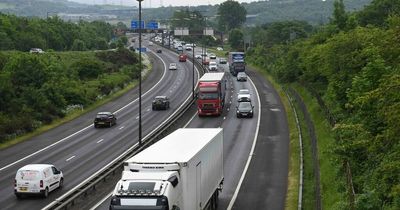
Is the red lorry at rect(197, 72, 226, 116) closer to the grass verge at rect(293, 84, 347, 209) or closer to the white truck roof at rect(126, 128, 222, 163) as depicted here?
the grass verge at rect(293, 84, 347, 209)

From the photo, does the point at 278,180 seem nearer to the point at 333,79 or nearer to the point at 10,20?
the point at 333,79

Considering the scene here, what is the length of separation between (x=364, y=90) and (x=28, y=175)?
1876 cm

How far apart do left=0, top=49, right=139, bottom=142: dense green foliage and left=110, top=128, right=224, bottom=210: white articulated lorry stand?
Result: 3252 centimetres

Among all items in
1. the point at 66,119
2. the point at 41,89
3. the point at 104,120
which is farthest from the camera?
the point at 41,89

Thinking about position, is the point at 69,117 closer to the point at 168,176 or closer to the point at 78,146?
the point at 78,146

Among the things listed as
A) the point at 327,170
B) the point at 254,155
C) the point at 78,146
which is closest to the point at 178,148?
the point at 327,170

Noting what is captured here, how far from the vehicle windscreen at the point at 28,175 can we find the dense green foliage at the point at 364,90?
51.9 ft

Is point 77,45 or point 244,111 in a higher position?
point 77,45

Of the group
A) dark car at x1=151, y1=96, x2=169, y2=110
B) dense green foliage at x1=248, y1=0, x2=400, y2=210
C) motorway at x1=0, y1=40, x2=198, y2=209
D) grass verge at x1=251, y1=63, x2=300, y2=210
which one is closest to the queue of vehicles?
motorway at x1=0, y1=40, x2=198, y2=209

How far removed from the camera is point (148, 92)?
315ft

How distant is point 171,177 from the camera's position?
2102 centimetres

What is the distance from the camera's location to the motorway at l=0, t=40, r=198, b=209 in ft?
Answer: 123

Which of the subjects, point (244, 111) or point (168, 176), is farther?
point (244, 111)

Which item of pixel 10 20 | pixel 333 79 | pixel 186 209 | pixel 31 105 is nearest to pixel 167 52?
pixel 10 20
